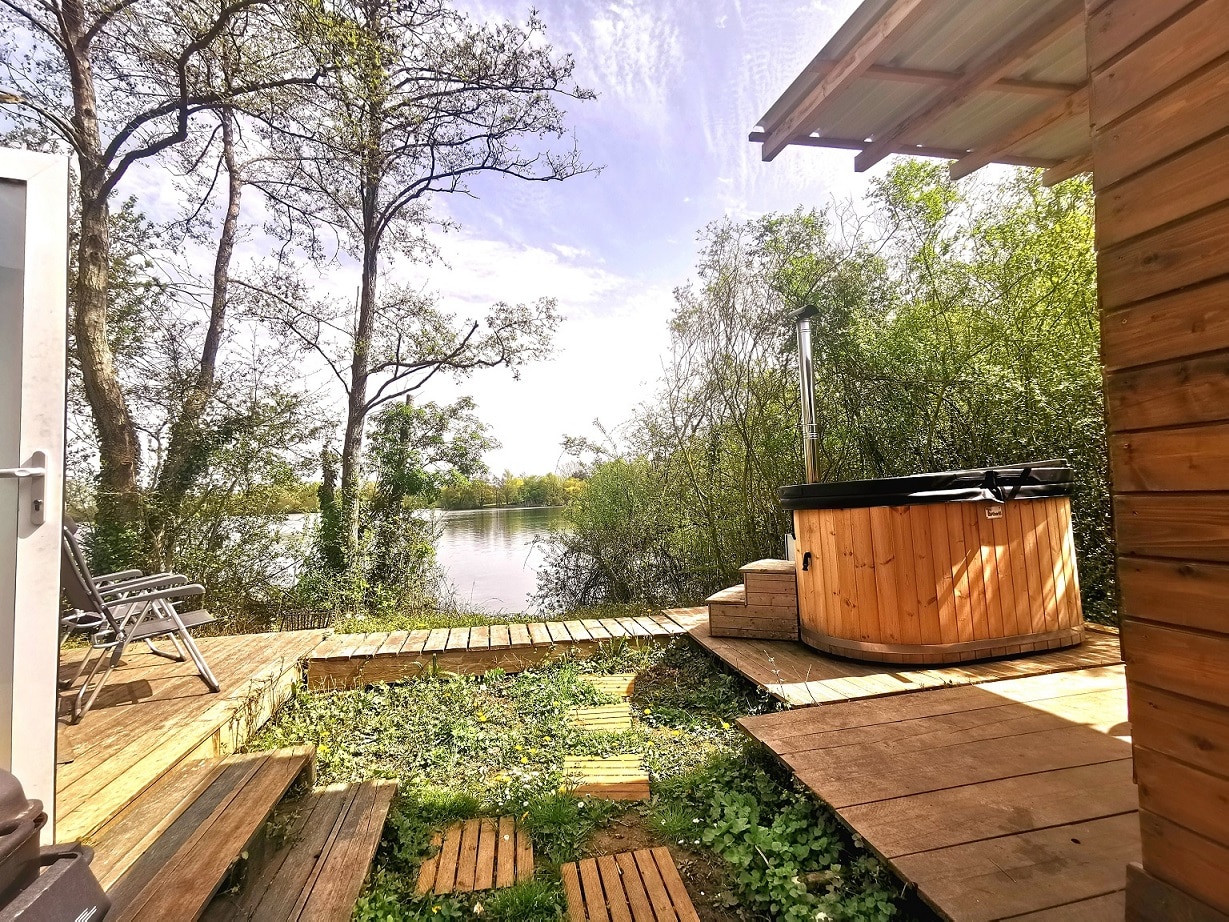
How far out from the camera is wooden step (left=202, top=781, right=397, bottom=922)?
145 centimetres

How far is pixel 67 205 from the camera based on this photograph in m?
1.36

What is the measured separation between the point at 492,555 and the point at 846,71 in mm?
6319

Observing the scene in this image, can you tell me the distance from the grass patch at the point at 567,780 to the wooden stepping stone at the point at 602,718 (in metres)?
0.06

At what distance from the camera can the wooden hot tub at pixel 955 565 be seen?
2.71m

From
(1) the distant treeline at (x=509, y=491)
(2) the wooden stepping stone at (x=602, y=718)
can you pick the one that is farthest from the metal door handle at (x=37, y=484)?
(1) the distant treeline at (x=509, y=491)

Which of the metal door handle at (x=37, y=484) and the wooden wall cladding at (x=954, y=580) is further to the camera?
the wooden wall cladding at (x=954, y=580)

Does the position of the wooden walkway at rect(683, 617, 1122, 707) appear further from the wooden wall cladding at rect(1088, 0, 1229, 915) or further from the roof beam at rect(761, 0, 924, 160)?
the roof beam at rect(761, 0, 924, 160)

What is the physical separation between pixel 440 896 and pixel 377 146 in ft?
22.8

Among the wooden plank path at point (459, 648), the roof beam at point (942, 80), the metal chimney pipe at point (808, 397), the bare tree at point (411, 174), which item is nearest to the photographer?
the roof beam at point (942, 80)

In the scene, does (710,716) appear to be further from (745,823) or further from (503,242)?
(503,242)

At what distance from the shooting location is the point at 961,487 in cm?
273

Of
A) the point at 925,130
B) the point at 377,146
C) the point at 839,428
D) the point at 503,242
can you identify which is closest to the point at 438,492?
the point at 503,242

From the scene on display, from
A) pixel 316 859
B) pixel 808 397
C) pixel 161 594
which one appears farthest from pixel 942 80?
pixel 161 594

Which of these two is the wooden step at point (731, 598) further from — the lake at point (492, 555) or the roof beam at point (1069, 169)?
the lake at point (492, 555)
